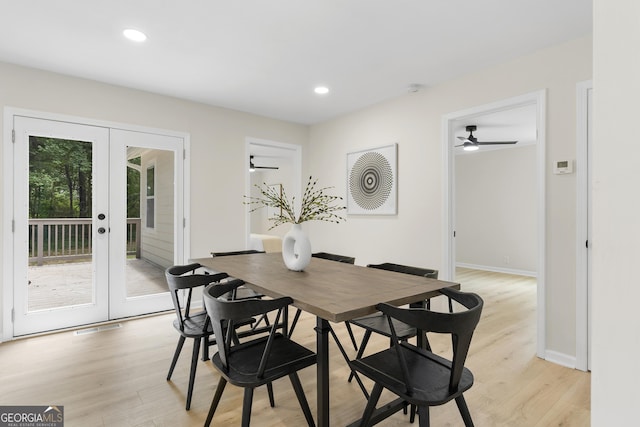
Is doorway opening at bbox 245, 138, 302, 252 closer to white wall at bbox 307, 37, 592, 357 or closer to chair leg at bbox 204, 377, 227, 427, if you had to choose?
white wall at bbox 307, 37, 592, 357

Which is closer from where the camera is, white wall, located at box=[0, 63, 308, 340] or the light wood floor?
the light wood floor

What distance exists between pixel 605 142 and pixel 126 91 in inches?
162

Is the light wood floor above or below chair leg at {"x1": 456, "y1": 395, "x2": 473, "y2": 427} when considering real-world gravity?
below

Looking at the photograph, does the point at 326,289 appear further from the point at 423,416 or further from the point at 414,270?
the point at 414,270

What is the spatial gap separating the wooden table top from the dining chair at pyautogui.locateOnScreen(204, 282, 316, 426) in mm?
175

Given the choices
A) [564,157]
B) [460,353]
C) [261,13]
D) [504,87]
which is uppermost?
[261,13]

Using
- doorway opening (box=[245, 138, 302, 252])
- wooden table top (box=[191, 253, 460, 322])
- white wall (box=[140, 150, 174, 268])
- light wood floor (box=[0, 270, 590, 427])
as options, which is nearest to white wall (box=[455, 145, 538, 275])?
light wood floor (box=[0, 270, 590, 427])

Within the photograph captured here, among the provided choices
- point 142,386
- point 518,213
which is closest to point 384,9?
point 142,386

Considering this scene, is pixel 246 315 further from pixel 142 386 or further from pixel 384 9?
pixel 384 9

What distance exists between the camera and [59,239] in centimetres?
327

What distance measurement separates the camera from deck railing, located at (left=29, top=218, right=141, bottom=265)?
3166mm

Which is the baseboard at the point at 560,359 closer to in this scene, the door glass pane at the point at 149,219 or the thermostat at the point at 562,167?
the thermostat at the point at 562,167

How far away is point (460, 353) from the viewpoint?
1303 mm

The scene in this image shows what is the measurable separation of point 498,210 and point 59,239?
6870mm
